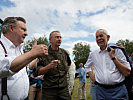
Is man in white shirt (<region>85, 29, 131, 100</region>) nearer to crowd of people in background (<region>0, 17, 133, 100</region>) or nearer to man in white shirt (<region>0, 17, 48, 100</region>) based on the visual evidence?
crowd of people in background (<region>0, 17, 133, 100</region>)

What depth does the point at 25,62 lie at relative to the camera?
1451 millimetres

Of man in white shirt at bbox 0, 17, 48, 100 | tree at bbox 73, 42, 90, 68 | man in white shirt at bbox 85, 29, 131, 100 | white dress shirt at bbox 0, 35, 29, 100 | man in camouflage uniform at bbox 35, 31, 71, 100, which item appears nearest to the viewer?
man in white shirt at bbox 0, 17, 48, 100

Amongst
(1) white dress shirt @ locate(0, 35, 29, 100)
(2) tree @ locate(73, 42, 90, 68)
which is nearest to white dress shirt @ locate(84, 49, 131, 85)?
(1) white dress shirt @ locate(0, 35, 29, 100)

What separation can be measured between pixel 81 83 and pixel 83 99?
42.1 inches

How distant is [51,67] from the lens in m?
2.75

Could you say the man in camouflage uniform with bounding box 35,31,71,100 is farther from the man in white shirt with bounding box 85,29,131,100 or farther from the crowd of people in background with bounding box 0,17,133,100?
the man in white shirt with bounding box 85,29,131,100

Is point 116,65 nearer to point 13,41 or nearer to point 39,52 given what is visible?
point 39,52

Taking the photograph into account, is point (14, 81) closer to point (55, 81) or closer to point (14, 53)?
point (14, 53)

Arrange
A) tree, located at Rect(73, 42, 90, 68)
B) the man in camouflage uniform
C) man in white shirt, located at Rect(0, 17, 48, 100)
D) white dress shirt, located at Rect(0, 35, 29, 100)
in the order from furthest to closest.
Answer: tree, located at Rect(73, 42, 90, 68), the man in camouflage uniform, white dress shirt, located at Rect(0, 35, 29, 100), man in white shirt, located at Rect(0, 17, 48, 100)

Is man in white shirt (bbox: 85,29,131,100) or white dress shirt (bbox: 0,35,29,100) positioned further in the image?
man in white shirt (bbox: 85,29,131,100)

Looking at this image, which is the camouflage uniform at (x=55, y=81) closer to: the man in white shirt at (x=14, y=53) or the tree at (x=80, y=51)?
the man in white shirt at (x=14, y=53)

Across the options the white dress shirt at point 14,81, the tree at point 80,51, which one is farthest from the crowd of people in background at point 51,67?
the tree at point 80,51

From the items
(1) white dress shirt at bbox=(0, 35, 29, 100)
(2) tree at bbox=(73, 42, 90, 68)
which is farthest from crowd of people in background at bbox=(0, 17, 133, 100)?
(2) tree at bbox=(73, 42, 90, 68)

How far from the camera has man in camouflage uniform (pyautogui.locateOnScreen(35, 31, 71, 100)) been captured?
289cm
